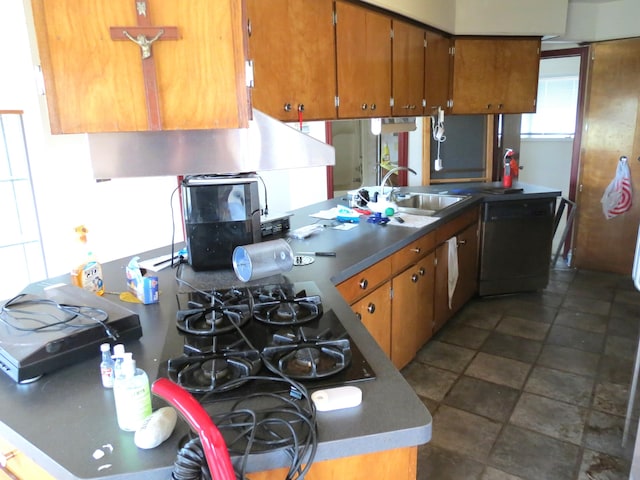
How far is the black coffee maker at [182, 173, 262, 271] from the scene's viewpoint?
1908 mm

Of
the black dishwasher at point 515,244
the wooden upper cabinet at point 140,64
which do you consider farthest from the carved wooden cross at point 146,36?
the black dishwasher at point 515,244

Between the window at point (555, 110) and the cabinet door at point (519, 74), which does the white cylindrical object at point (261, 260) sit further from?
the window at point (555, 110)

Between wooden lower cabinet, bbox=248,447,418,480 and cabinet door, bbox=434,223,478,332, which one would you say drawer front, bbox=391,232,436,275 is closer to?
cabinet door, bbox=434,223,478,332

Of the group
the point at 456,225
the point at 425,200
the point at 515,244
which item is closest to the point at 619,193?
the point at 515,244

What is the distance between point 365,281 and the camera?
7.26ft

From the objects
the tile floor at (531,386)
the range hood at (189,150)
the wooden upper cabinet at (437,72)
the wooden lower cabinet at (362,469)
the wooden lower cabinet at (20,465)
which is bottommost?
the tile floor at (531,386)

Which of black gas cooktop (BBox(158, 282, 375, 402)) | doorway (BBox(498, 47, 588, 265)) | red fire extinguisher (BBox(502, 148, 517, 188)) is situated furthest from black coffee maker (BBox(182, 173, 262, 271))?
doorway (BBox(498, 47, 588, 265))

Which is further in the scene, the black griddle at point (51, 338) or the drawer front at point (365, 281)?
the drawer front at point (365, 281)

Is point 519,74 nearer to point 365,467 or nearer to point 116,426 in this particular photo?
point 365,467

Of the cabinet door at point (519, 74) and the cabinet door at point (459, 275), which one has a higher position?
the cabinet door at point (519, 74)

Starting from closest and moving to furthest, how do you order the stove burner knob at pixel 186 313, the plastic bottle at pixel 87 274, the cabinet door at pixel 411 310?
1. the stove burner knob at pixel 186 313
2. the plastic bottle at pixel 87 274
3. the cabinet door at pixel 411 310

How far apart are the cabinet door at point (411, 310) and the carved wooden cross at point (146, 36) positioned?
1706 millimetres

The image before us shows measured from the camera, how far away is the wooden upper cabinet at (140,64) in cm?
110

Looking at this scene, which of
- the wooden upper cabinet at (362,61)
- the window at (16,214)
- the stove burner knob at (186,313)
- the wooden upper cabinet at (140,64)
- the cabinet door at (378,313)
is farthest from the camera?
the window at (16,214)
